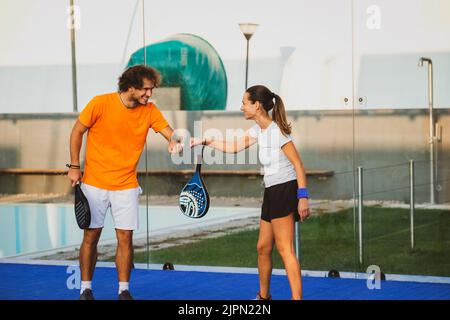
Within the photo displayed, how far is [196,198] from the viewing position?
805 cm

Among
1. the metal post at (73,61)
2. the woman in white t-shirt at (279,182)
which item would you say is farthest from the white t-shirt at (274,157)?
the metal post at (73,61)

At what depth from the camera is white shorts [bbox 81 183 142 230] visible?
7.81 metres

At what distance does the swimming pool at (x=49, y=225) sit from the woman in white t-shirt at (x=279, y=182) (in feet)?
8.27

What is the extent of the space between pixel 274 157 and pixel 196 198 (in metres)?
1.01

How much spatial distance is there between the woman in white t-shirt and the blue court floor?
Answer: 86cm

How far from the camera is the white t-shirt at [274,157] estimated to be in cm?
724

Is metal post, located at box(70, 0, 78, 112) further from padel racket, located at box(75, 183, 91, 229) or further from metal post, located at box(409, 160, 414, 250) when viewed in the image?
metal post, located at box(409, 160, 414, 250)

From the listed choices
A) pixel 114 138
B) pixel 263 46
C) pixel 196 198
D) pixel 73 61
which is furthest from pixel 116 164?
pixel 73 61

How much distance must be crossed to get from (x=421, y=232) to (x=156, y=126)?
2516 mm

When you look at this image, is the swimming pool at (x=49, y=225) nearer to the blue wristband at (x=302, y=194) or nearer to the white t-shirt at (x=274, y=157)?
the white t-shirt at (x=274, y=157)

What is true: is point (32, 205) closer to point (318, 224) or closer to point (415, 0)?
point (318, 224)

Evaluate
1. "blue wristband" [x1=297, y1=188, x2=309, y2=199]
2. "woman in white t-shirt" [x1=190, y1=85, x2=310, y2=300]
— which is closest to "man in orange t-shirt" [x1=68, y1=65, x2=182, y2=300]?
"woman in white t-shirt" [x1=190, y1=85, x2=310, y2=300]

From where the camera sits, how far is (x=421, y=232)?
8.98 meters

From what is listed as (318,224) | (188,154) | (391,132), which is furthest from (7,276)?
(391,132)
